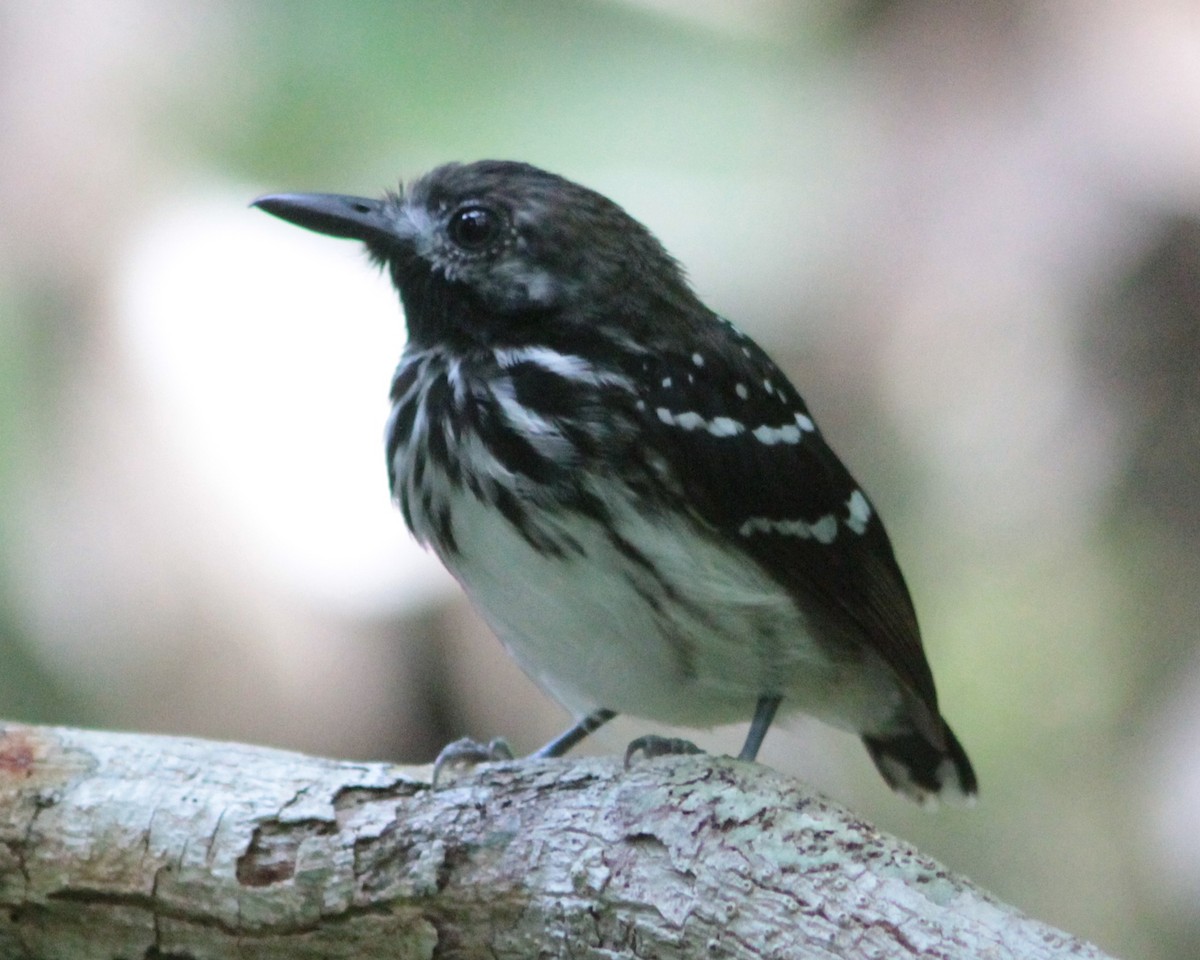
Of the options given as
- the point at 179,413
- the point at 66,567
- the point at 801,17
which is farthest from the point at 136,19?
the point at 801,17

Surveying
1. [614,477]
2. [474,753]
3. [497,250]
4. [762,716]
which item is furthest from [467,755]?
[497,250]

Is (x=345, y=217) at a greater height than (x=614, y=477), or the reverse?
(x=345, y=217)

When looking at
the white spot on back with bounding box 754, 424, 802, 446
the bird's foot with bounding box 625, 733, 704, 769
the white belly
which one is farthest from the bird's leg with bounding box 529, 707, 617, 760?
the white spot on back with bounding box 754, 424, 802, 446

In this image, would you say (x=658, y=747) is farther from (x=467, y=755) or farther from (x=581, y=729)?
(x=581, y=729)

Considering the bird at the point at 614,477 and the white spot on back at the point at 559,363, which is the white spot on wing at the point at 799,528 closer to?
the bird at the point at 614,477

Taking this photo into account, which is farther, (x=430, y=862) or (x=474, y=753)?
(x=474, y=753)

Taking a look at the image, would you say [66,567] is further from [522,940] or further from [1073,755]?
[1073,755]
